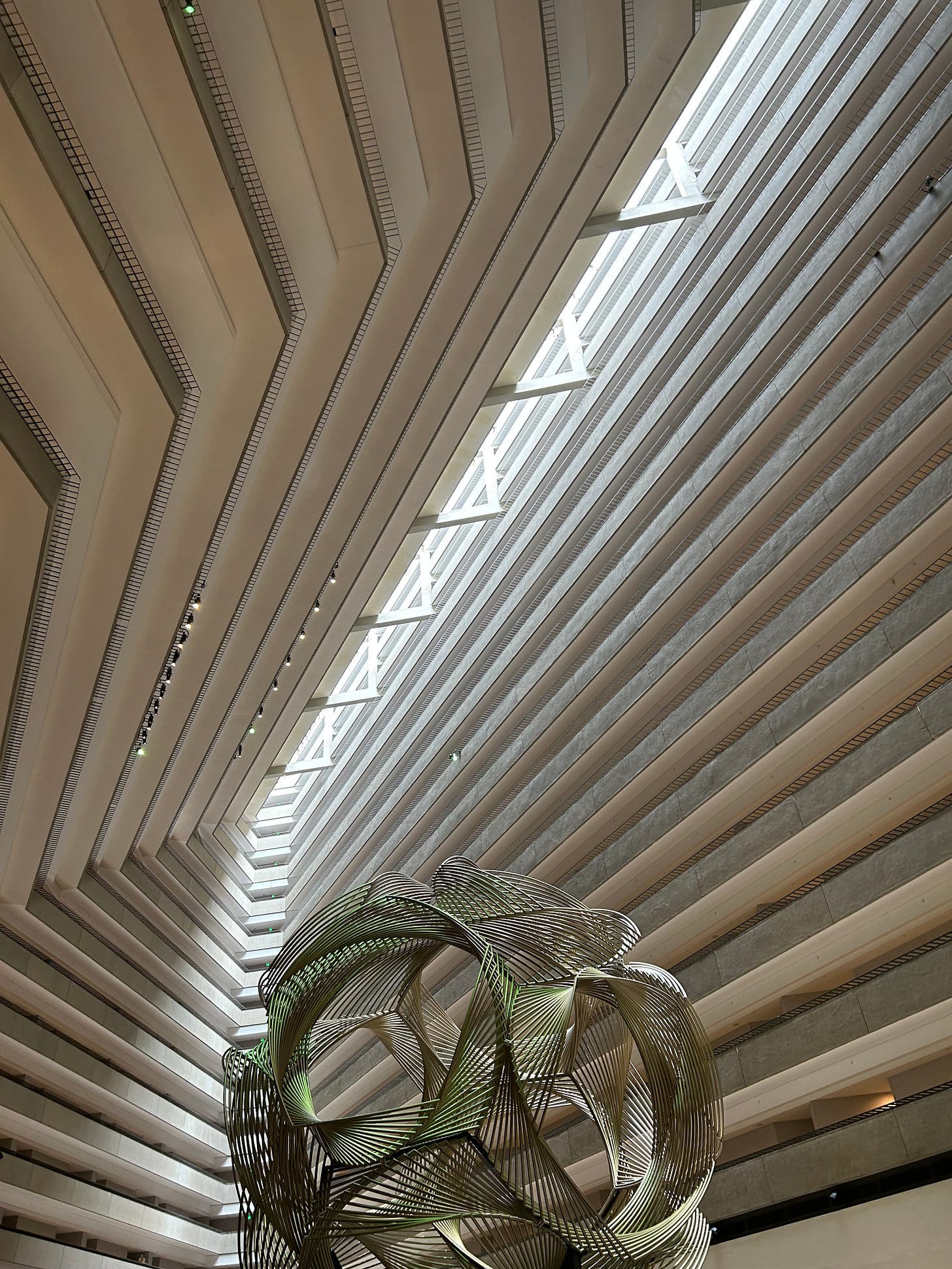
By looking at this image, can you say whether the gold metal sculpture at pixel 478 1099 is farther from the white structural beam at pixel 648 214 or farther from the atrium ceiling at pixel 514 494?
the white structural beam at pixel 648 214

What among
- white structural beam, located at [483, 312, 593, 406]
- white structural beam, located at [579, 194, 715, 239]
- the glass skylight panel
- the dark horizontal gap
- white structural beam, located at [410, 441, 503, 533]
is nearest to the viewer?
the dark horizontal gap

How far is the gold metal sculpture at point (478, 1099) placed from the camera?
3.67m

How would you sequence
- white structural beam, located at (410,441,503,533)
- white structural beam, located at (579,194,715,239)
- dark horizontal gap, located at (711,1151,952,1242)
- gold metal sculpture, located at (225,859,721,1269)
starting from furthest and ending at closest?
1. white structural beam, located at (410,441,503,533)
2. white structural beam, located at (579,194,715,239)
3. dark horizontal gap, located at (711,1151,952,1242)
4. gold metal sculpture, located at (225,859,721,1269)

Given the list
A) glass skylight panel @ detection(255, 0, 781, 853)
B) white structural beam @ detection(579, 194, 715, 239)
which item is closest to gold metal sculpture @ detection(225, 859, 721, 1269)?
white structural beam @ detection(579, 194, 715, 239)

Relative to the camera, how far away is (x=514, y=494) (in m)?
14.2

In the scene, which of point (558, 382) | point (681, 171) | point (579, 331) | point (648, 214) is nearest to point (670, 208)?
point (648, 214)

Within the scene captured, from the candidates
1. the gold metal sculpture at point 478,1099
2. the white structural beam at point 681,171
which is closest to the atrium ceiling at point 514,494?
the white structural beam at point 681,171

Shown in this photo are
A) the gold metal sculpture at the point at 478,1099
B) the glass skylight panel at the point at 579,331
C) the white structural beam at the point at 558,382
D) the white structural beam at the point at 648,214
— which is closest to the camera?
the gold metal sculpture at the point at 478,1099

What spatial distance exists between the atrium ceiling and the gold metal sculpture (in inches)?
160

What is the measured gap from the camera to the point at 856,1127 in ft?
26.9

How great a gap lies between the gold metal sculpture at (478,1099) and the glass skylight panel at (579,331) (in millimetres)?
8351

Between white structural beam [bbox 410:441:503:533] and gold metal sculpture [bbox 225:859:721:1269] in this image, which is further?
white structural beam [bbox 410:441:503:533]

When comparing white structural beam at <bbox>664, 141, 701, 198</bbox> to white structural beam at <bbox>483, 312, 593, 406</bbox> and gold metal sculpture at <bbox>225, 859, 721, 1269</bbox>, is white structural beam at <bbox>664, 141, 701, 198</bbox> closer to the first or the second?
white structural beam at <bbox>483, 312, 593, 406</bbox>

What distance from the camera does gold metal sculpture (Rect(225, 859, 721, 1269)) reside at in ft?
12.0
